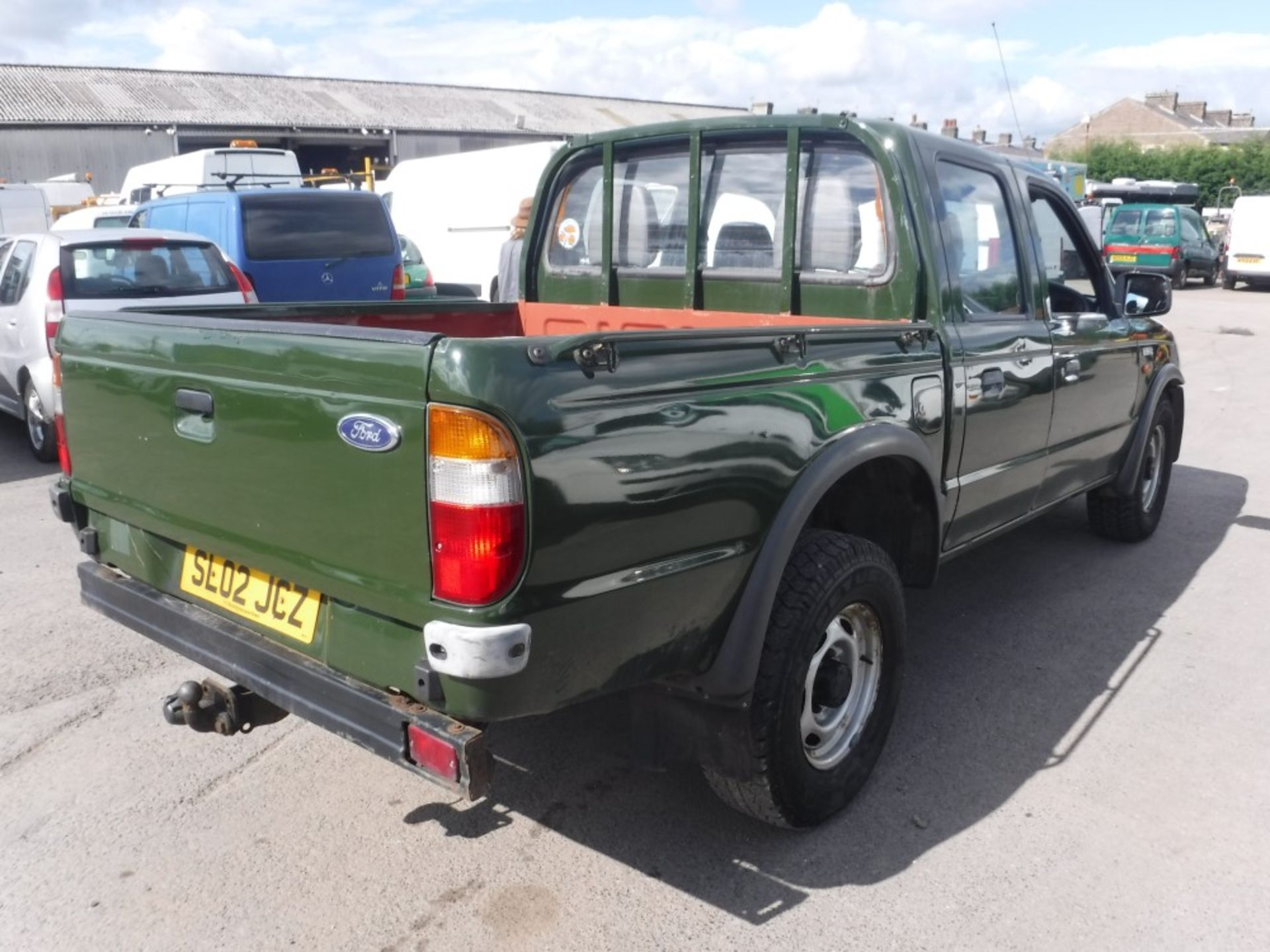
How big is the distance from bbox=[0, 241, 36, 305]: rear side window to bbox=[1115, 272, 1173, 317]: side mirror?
7028 millimetres

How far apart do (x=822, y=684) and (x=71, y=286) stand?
6.25 m

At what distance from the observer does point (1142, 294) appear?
→ 16.7 ft

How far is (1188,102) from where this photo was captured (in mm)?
68062

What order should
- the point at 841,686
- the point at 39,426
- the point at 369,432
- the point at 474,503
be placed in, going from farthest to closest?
the point at 39,426, the point at 841,686, the point at 369,432, the point at 474,503

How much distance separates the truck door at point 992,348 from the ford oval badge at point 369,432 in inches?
81.1

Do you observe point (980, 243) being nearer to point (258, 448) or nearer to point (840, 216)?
point (840, 216)

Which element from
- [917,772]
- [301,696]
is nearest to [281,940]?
[301,696]

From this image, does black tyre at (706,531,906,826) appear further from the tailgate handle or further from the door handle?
the tailgate handle

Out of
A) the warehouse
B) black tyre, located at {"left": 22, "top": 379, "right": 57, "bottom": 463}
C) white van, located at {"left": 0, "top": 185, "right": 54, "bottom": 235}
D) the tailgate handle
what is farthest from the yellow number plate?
the warehouse

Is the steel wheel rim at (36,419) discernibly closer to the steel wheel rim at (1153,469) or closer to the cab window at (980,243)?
the cab window at (980,243)

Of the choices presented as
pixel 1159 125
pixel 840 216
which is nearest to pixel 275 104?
pixel 840 216

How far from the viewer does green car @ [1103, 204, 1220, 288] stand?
2398 cm

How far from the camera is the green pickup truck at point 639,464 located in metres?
2.20

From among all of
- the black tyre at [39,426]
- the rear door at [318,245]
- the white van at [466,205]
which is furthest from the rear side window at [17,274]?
the white van at [466,205]
